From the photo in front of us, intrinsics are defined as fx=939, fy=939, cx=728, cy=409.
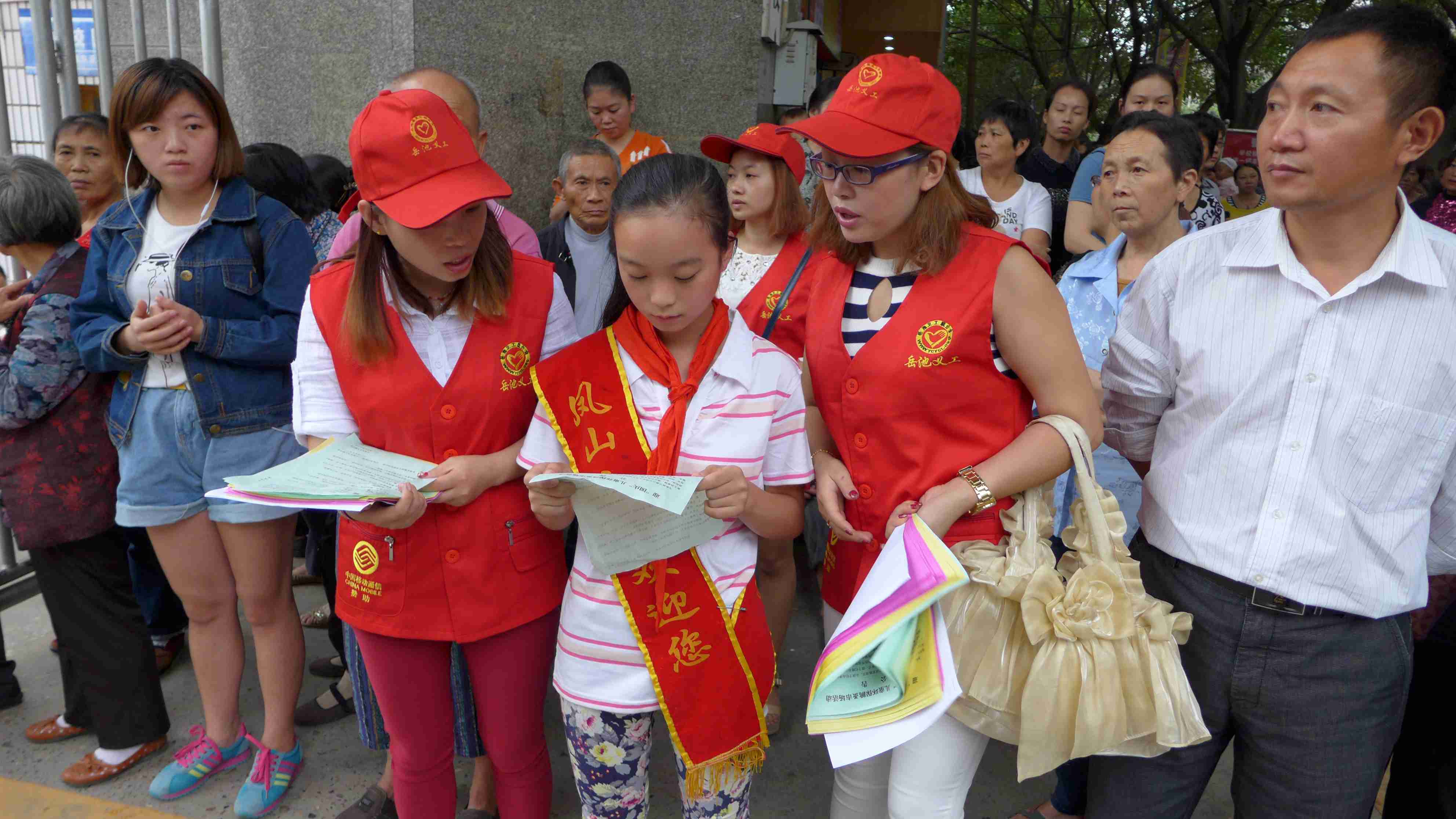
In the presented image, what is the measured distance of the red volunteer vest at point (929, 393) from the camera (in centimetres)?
182

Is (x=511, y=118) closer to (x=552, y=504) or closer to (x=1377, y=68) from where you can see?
(x=552, y=504)

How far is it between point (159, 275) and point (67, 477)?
2.52 feet

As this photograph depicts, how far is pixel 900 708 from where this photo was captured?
1511 millimetres

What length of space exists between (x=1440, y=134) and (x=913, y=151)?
0.88 metres

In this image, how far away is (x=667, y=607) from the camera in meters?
1.93

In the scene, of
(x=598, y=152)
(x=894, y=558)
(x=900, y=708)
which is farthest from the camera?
(x=598, y=152)

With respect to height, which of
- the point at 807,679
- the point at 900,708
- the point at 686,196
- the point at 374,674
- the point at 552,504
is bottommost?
the point at 807,679

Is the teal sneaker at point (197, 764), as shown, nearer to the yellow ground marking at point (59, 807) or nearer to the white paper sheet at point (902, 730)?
the yellow ground marking at point (59, 807)

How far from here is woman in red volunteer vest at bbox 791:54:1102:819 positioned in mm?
1793

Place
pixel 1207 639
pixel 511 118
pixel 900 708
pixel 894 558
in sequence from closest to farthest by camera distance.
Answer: pixel 900 708
pixel 894 558
pixel 1207 639
pixel 511 118

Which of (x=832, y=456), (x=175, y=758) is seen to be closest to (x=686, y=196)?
(x=832, y=456)

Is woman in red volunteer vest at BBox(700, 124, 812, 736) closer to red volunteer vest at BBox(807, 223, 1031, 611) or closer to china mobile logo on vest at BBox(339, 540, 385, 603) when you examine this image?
red volunteer vest at BBox(807, 223, 1031, 611)

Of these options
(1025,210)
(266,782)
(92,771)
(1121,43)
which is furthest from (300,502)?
(1121,43)

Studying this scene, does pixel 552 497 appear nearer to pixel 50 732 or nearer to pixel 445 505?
pixel 445 505
